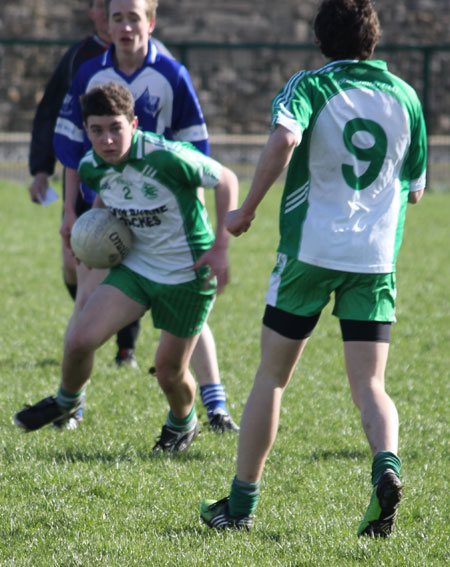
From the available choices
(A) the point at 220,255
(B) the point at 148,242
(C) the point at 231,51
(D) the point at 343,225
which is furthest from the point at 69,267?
(C) the point at 231,51

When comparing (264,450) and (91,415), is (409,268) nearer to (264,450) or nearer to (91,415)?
(91,415)

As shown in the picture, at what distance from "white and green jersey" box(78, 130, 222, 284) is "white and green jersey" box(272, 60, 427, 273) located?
830 millimetres

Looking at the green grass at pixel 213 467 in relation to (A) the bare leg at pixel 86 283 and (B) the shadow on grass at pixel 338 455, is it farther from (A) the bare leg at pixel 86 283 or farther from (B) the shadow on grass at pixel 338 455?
(A) the bare leg at pixel 86 283

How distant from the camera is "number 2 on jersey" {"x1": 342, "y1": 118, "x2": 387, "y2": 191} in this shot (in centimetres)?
329

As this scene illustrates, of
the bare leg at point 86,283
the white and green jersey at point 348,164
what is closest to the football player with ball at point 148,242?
the bare leg at point 86,283

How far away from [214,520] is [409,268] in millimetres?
6494

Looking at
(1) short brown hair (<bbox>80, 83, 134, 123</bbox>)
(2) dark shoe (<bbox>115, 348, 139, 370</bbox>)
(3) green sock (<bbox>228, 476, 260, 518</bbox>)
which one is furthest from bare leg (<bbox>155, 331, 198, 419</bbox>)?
(2) dark shoe (<bbox>115, 348, 139, 370</bbox>)

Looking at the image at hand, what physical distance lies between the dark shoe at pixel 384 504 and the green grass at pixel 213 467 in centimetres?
10

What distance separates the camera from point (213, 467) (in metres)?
4.23

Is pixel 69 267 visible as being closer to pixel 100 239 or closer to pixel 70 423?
pixel 70 423

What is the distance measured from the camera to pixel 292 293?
3357 millimetres

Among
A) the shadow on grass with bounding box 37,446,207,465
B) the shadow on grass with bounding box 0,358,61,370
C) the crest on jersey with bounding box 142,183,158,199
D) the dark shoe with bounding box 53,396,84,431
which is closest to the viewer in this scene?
the crest on jersey with bounding box 142,183,158,199

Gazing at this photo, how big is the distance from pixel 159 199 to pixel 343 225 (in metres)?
1.12

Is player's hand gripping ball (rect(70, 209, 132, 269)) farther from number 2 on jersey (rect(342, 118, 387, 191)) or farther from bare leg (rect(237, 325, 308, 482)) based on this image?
number 2 on jersey (rect(342, 118, 387, 191))
